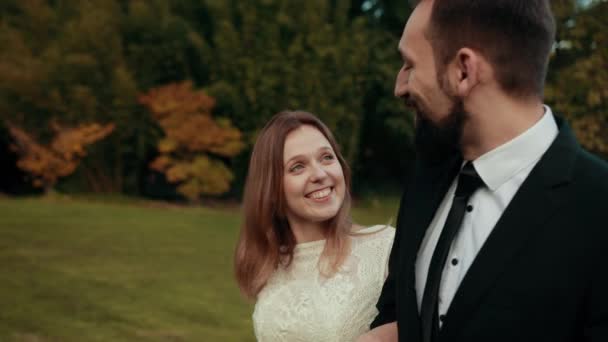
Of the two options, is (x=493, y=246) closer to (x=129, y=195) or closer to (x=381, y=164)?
(x=129, y=195)

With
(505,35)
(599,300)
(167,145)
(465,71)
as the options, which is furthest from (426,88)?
(167,145)

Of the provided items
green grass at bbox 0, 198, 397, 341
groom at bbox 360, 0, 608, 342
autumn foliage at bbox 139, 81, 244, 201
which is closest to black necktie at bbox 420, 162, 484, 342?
groom at bbox 360, 0, 608, 342

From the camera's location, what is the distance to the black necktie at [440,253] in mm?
1566

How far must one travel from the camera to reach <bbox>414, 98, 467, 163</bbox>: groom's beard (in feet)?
5.07

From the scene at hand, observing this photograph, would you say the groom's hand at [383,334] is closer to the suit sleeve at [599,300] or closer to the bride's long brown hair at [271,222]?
the suit sleeve at [599,300]

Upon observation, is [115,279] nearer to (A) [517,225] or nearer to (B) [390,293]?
(B) [390,293]

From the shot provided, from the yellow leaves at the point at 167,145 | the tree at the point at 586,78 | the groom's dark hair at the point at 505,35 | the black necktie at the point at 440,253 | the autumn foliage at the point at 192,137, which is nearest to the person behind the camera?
the groom's dark hair at the point at 505,35

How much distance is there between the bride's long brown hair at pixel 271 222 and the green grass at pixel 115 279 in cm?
335

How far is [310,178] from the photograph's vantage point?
2717 millimetres

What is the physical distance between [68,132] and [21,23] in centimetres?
390

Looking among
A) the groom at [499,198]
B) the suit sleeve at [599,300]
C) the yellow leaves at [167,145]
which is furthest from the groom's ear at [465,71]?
the yellow leaves at [167,145]

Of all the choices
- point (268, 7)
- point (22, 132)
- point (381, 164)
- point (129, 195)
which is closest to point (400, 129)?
point (381, 164)

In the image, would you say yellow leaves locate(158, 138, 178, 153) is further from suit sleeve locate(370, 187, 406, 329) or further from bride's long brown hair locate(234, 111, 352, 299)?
suit sleeve locate(370, 187, 406, 329)

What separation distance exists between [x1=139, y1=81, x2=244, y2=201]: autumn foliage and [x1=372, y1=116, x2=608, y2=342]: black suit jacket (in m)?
17.5
